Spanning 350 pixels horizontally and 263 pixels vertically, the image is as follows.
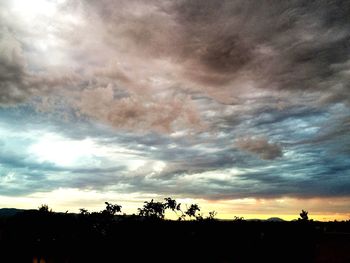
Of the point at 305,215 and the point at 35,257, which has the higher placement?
the point at 305,215

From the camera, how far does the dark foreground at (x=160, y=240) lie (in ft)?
77.0

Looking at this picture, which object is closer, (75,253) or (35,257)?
(75,253)

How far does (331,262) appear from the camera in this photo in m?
23.5

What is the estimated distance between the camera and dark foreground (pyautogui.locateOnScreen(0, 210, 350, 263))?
23.5 metres

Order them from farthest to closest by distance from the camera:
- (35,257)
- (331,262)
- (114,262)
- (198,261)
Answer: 1. (35,257)
2. (114,262)
3. (198,261)
4. (331,262)

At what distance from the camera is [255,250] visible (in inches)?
943

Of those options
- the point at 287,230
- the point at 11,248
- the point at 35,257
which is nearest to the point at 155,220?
the point at 287,230

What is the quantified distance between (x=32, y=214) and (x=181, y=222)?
567 inches

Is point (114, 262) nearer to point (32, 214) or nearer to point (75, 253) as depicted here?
point (75, 253)

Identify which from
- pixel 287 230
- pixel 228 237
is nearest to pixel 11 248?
pixel 228 237

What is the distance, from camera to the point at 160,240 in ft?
85.8

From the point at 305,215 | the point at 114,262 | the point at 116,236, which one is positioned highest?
the point at 305,215

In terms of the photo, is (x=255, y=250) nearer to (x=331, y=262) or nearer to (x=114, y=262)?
(x=331, y=262)

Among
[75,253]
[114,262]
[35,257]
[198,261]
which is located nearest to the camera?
[198,261]
